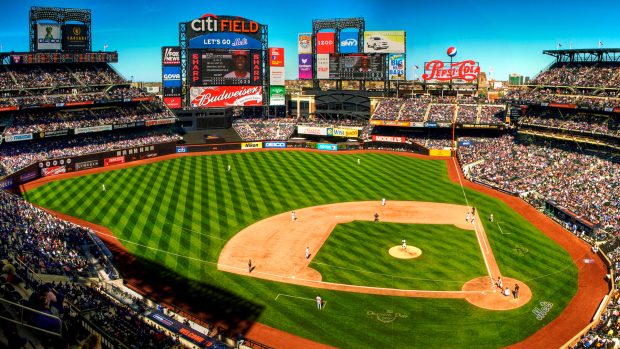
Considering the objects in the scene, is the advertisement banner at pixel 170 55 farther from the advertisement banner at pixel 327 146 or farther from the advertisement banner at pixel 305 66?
the advertisement banner at pixel 327 146

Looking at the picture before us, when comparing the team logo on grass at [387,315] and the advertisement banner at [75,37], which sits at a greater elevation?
the advertisement banner at [75,37]

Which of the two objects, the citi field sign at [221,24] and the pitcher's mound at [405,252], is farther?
the citi field sign at [221,24]

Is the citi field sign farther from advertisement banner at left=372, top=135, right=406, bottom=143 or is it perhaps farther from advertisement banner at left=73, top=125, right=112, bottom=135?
advertisement banner at left=372, top=135, right=406, bottom=143

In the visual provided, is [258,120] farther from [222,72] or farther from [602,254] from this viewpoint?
[602,254]

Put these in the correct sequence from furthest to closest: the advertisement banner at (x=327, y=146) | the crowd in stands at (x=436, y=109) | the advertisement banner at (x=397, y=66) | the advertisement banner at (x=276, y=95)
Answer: the advertisement banner at (x=276, y=95) → the advertisement banner at (x=397, y=66) → the advertisement banner at (x=327, y=146) → the crowd in stands at (x=436, y=109)

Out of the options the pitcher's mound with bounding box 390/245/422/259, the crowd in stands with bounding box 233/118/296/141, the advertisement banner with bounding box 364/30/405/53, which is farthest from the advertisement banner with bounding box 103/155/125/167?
the advertisement banner with bounding box 364/30/405/53

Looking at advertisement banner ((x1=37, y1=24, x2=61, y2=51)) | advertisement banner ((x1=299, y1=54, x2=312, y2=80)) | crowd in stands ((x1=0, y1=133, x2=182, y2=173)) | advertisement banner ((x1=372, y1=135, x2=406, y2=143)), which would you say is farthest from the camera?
advertisement banner ((x1=299, y1=54, x2=312, y2=80))

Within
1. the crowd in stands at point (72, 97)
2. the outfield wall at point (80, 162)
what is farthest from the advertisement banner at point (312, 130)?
the crowd in stands at point (72, 97)
